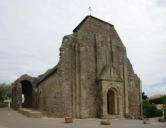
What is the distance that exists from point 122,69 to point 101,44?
3.74 meters

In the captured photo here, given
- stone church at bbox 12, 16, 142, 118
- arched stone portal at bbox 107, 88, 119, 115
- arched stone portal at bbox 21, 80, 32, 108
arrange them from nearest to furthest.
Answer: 1. stone church at bbox 12, 16, 142, 118
2. arched stone portal at bbox 107, 88, 119, 115
3. arched stone portal at bbox 21, 80, 32, 108

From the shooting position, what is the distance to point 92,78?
1741cm

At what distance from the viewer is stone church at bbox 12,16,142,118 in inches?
633

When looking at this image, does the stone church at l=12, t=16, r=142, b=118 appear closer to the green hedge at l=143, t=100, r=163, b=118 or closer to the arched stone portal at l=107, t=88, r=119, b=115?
the arched stone portal at l=107, t=88, r=119, b=115

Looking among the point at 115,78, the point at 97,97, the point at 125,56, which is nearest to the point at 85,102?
the point at 97,97

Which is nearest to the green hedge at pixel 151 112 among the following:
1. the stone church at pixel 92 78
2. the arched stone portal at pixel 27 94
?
the stone church at pixel 92 78

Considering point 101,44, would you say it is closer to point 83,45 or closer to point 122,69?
point 83,45

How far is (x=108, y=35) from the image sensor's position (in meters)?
19.8

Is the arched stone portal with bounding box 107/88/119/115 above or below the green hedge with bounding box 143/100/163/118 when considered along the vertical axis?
above

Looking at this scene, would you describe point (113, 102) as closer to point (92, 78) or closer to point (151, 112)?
point (92, 78)

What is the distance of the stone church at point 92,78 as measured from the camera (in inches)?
633

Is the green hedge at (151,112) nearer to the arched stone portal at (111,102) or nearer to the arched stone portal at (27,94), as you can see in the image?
the arched stone portal at (111,102)

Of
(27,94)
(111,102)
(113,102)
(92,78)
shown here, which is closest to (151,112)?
(111,102)

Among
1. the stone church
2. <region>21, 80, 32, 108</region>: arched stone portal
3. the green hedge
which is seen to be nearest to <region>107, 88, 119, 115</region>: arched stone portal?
the stone church
